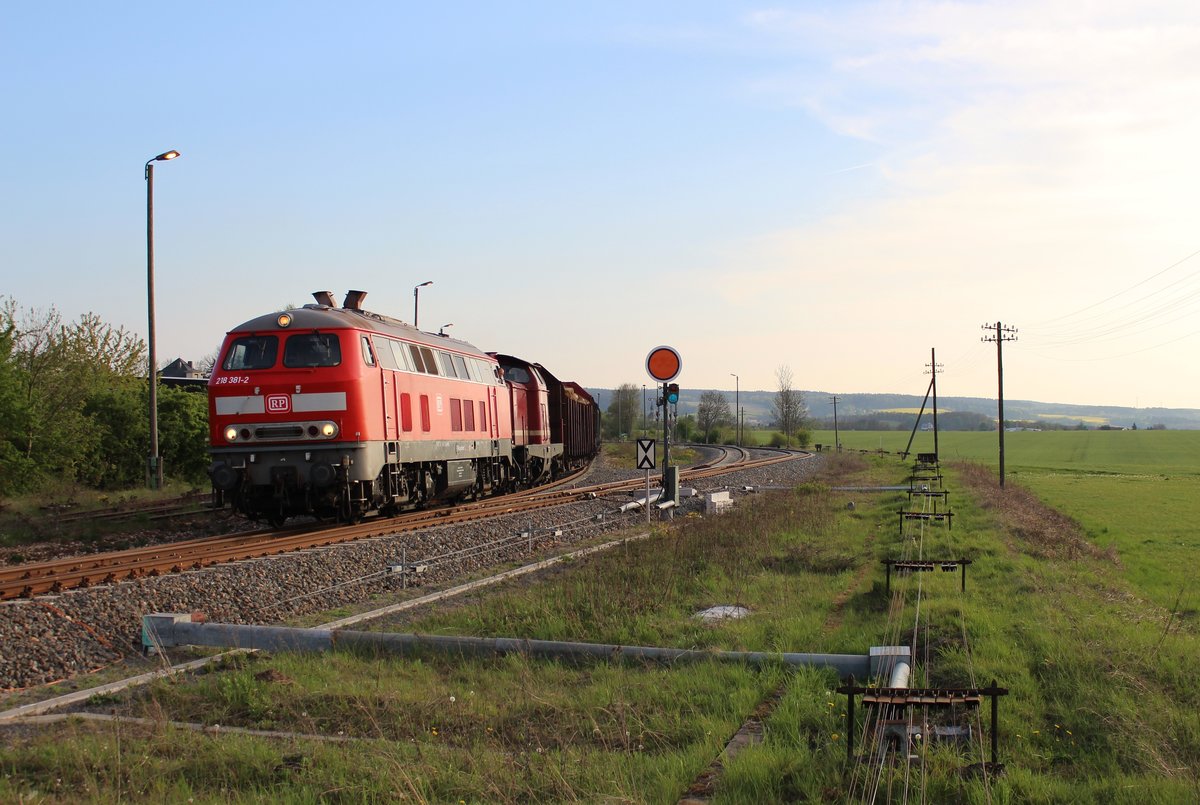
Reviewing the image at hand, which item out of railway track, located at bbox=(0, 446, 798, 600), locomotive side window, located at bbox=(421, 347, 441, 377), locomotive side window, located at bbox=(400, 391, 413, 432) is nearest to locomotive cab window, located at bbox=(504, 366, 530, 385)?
railway track, located at bbox=(0, 446, 798, 600)

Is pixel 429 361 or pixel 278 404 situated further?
pixel 429 361

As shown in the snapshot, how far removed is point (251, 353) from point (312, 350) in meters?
1.07

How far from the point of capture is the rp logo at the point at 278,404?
16.4 metres

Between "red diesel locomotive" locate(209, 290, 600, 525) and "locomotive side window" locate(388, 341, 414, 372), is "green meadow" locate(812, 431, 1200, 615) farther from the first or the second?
"locomotive side window" locate(388, 341, 414, 372)

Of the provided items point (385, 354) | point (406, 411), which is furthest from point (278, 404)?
point (406, 411)

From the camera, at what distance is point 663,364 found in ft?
63.3

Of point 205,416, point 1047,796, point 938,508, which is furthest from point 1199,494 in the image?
point 1047,796

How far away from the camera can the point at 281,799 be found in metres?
4.88

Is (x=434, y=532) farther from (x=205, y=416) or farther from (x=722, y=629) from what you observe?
(x=205, y=416)

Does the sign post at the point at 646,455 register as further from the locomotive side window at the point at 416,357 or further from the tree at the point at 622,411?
the tree at the point at 622,411

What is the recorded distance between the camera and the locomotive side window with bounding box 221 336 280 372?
16.6 m

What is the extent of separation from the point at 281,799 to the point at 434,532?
1239cm

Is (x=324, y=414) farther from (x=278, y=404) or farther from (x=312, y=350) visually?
(x=312, y=350)

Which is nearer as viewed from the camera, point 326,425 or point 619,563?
point 619,563
